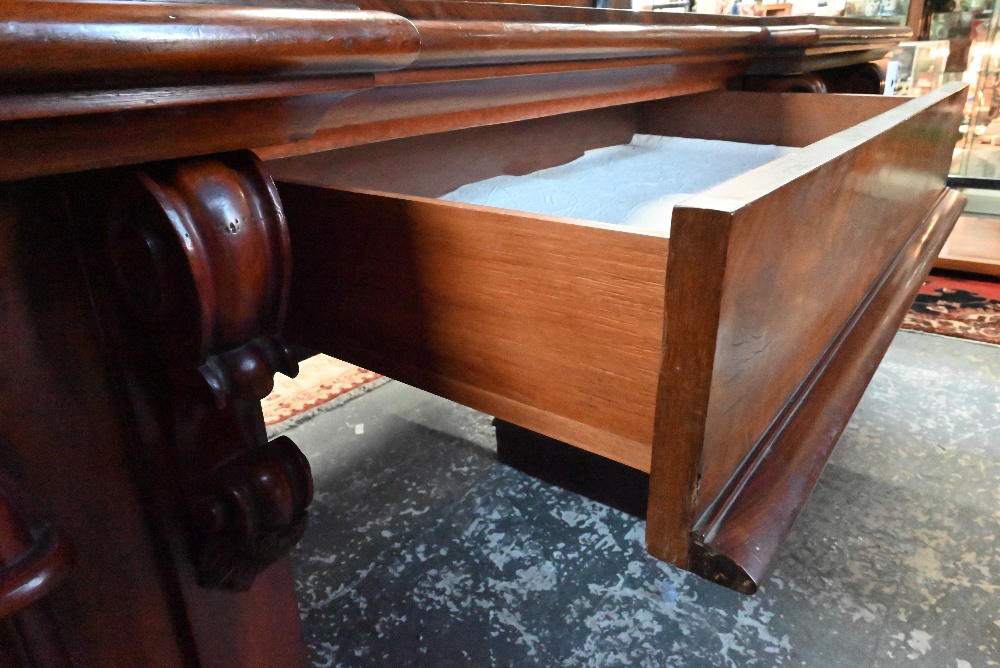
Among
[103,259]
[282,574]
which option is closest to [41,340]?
[103,259]

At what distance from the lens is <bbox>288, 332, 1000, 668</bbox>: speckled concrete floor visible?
901 mm

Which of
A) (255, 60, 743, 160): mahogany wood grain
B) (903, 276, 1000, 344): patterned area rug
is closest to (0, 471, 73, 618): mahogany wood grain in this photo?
(255, 60, 743, 160): mahogany wood grain

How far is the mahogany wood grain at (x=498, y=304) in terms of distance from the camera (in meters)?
→ 0.43

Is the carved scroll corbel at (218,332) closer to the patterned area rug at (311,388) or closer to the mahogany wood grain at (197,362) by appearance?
the mahogany wood grain at (197,362)

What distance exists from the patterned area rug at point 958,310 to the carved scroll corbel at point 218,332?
1928 mm

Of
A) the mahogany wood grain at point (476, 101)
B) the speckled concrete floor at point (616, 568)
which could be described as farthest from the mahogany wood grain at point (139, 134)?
the speckled concrete floor at point (616, 568)

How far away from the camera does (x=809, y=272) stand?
20.4 inches

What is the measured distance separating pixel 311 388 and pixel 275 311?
1243mm

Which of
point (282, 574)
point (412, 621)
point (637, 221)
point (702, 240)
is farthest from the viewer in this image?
point (412, 621)

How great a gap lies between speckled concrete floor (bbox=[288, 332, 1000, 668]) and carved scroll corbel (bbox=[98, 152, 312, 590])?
1.59ft

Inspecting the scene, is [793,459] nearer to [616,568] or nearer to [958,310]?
[616,568]

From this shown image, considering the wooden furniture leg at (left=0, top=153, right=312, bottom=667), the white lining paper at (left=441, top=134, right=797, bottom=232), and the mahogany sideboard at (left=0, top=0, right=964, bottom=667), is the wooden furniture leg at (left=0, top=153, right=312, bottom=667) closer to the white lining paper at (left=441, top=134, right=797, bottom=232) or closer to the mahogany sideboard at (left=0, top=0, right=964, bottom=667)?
the mahogany sideboard at (left=0, top=0, right=964, bottom=667)

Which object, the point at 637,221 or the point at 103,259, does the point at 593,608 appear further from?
the point at 103,259

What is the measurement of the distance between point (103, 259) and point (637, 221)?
56cm
